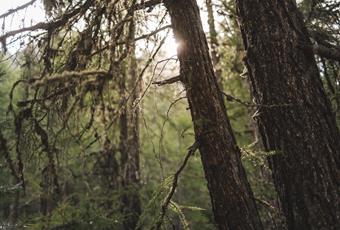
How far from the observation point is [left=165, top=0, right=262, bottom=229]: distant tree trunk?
3514mm

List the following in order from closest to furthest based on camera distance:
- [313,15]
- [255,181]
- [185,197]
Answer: [313,15] → [255,181] → [185,197]

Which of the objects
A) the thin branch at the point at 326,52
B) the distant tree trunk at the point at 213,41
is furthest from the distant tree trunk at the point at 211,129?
the distant tree trunk at the point at 213,41

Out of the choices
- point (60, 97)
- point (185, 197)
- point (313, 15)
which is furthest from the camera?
point (185, 197)

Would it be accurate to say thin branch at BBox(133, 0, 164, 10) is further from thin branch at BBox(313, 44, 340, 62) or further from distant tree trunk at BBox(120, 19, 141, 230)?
distant tree trunk at BBox(120, 19, 141, 230)

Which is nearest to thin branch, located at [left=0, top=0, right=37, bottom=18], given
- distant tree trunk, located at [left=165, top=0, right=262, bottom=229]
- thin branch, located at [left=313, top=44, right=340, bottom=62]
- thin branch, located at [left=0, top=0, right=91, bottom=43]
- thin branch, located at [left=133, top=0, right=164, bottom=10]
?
thin branch, located at [left=0, top=0, right=91, bottom=43]

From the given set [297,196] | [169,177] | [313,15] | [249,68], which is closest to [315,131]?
[297,196]

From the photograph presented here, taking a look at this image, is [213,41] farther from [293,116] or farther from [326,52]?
[293,116]

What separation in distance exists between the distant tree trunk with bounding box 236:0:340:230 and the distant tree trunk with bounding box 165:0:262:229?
29cm

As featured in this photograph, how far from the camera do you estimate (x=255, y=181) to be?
23.4 ft

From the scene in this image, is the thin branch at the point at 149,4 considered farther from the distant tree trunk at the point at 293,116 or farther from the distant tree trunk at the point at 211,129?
the distant tree trunk at the point at 293,116

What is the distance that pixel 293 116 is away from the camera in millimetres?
3303

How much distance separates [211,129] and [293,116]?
0.67 meters

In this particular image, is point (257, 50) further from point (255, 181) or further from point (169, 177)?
point (255, 181)

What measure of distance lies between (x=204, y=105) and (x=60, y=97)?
139 cm
